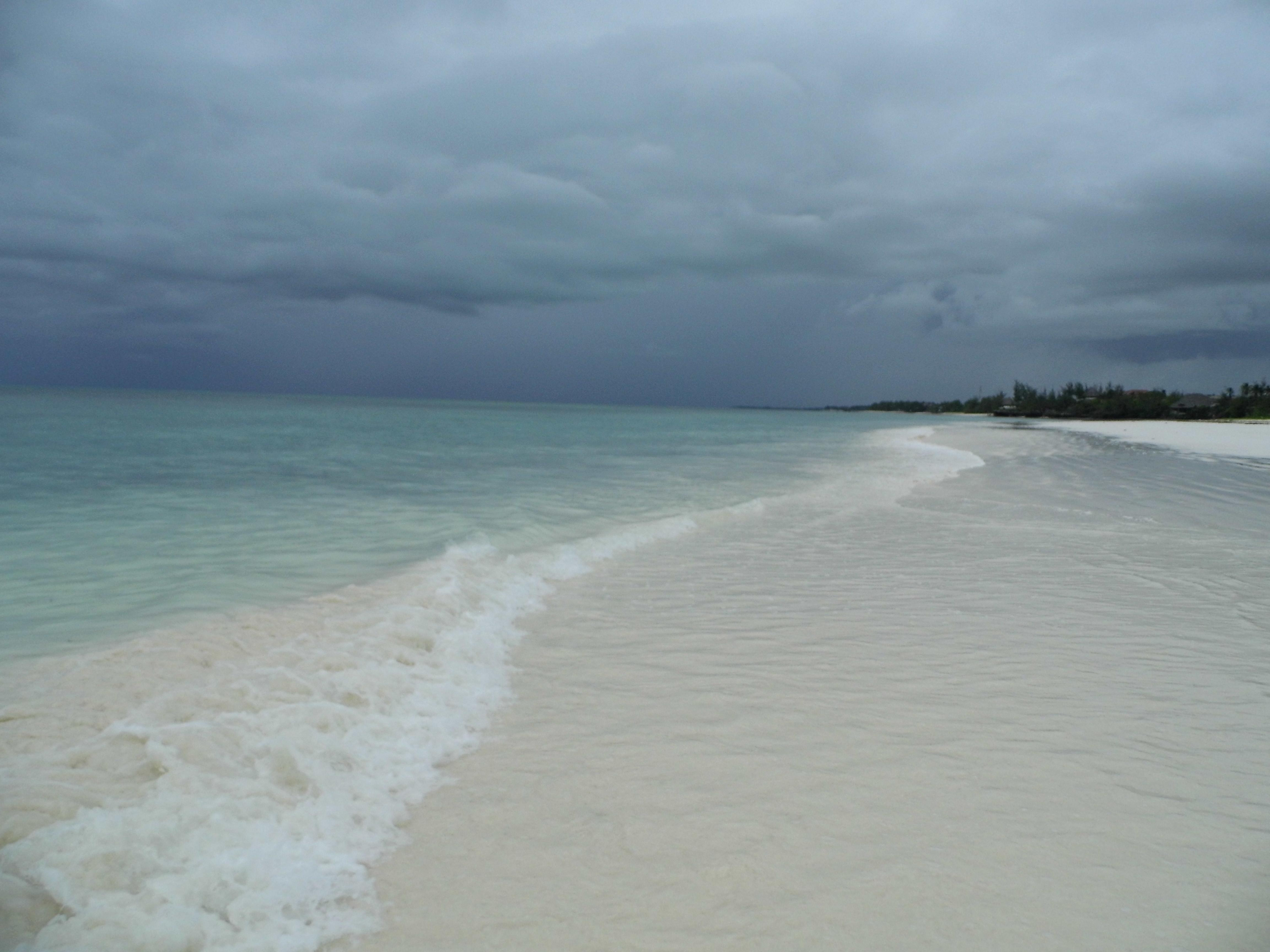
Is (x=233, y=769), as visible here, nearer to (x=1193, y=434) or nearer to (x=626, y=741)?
(x=626, y=741)

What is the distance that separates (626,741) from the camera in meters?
4.39

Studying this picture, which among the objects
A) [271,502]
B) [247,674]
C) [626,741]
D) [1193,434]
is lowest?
[626,741]

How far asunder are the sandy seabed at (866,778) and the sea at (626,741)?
0.02m

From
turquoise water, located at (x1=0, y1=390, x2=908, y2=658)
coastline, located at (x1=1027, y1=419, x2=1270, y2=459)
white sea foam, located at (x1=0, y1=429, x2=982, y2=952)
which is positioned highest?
coastline, located at (x1=1027, y1=419, x2=1270, y2=459)

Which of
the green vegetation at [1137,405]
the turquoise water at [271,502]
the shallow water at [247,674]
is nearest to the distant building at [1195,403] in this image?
the green vegetation at [1137,405]

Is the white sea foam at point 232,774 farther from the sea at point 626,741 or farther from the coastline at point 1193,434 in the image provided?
the coastline at point 1193,434

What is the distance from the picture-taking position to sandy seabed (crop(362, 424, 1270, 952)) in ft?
9.39

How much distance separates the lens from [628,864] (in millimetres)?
3184

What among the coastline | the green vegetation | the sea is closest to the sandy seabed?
the sea

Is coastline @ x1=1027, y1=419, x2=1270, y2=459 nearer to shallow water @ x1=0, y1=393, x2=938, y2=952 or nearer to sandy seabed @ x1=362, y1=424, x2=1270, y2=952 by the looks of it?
shallow water @ x1=0, y1=393, x2=938, y2=952

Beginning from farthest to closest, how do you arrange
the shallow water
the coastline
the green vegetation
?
1. the green vegetation
2. the coastline
3. the shallow water

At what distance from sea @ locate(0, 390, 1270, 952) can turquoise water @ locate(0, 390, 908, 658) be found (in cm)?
12

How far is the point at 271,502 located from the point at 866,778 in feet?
42.4

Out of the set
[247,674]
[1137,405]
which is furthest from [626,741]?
[1137,405]
